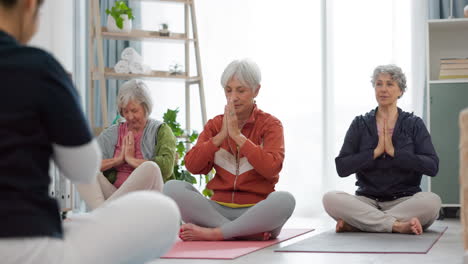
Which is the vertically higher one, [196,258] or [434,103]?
[434,103]

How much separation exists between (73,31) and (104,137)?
7.42 ft

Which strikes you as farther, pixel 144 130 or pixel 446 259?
pixel 144 130

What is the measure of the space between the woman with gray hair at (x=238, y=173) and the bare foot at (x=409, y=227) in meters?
0.64

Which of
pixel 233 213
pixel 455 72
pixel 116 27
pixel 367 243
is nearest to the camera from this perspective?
pixel 367 243

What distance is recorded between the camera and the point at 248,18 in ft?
19.9

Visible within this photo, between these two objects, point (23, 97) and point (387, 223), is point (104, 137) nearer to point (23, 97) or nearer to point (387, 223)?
point (387, 223)

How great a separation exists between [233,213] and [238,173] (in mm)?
199

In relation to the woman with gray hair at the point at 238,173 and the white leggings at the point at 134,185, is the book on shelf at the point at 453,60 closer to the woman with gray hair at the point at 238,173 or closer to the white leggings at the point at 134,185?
the woman with gray hair at the point at 238,173

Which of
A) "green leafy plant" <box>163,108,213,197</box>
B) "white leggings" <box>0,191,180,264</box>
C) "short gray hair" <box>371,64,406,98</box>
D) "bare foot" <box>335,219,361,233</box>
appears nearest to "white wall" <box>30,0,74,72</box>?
"green leafy plant" <box>163,108,213,197</box>

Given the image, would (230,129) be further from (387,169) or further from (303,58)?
(303,58)

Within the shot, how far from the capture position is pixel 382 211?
13.0 feet

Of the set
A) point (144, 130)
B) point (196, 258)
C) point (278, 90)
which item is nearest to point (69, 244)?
point (196, 258)

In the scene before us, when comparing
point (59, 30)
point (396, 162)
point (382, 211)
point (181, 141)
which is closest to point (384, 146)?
point (396, 162)

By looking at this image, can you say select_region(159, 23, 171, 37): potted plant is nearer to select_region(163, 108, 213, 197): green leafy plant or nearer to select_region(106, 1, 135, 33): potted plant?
select_region(106, 1, 135, 33): potted plant
